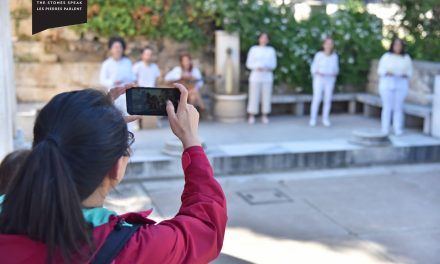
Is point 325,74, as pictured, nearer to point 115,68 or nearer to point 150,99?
point 115,68

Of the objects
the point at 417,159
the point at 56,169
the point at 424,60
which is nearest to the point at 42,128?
the point at 56,169

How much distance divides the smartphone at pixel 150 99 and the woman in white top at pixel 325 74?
8.32 meters

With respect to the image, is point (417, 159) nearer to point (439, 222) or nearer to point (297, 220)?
point (439, 222)

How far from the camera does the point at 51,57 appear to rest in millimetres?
10359

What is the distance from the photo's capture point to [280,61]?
11.2 m

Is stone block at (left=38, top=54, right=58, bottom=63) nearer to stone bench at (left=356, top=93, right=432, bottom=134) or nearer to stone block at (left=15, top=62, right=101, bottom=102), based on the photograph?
stone block at (left=15, top=62, right=101, bottom=102)

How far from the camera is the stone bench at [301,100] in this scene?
11.2 metres

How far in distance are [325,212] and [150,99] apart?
14.6 ft

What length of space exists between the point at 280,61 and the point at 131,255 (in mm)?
9798

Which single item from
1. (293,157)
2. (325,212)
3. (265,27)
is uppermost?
(265,27)

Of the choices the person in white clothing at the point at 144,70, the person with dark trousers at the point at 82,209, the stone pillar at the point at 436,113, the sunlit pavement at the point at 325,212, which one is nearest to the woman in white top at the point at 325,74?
the stone pillar at the point at 436,113

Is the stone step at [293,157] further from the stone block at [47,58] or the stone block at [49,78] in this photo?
the stone block at [47,58]

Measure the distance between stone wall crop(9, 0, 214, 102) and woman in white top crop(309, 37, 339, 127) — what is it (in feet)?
10.1

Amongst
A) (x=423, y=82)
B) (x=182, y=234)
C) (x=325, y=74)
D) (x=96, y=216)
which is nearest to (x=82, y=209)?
(x=96, y=216)
